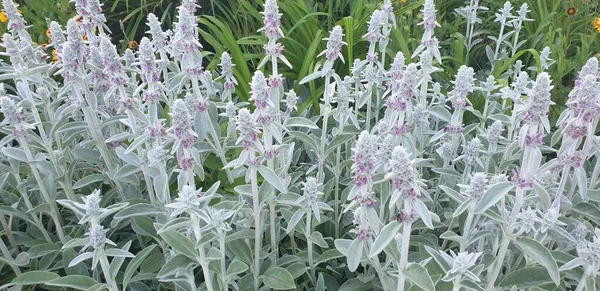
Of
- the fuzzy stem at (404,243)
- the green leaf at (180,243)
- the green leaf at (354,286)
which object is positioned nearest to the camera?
the fuzzy stem at (404,243)

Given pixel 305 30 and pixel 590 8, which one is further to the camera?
pixel 590 8

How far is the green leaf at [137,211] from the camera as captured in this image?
5.77 feet

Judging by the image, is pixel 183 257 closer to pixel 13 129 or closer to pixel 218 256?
pixel 218 256

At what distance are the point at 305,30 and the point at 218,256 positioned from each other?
2.47 meters

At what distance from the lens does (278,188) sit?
5.24 feet

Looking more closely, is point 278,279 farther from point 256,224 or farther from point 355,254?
point 355,254

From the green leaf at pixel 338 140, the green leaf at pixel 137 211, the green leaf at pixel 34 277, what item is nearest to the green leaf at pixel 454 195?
the green leaf at pixel 338 140

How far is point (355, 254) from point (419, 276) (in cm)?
20

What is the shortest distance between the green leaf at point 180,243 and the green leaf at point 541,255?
0.95 m

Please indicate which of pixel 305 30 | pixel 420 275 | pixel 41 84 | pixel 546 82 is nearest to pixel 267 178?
pixel 420 275

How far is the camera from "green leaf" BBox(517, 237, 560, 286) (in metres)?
1.42

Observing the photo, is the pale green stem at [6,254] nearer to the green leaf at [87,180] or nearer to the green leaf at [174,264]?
the green leaf at [87,180]

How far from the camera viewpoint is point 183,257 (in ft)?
5.38

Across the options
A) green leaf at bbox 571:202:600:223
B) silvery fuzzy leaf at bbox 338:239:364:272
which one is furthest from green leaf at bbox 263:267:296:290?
green leaf at bbox 571:202:600:223
